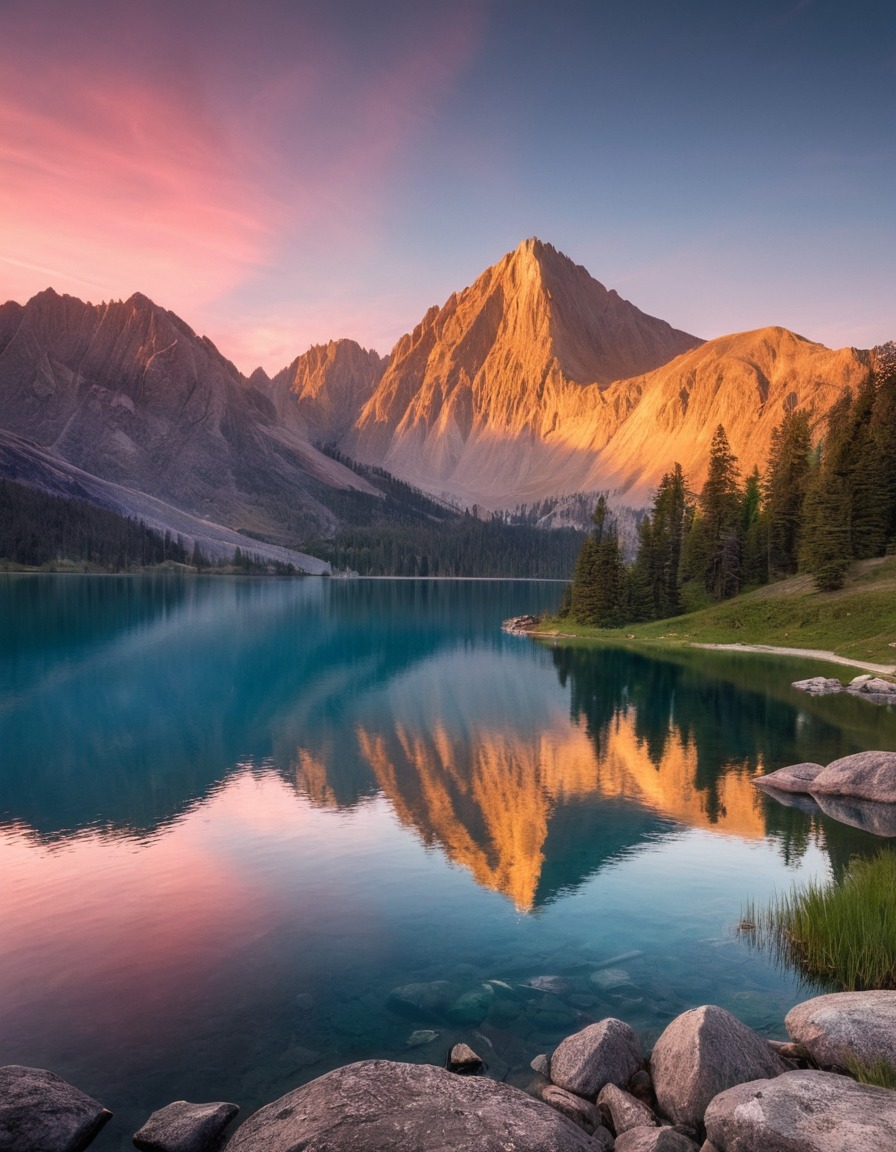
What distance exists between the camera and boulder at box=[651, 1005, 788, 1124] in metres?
12.6

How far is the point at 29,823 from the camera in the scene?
95.2ft

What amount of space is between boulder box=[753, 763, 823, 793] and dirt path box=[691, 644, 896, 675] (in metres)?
33.6

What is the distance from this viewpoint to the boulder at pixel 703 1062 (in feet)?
41.2

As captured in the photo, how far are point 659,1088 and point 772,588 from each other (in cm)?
9477

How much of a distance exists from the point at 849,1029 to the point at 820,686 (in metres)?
51.4

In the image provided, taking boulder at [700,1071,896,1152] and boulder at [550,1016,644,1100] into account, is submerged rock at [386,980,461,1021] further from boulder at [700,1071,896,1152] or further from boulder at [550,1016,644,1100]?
boulder at [700,1071,896,1152]

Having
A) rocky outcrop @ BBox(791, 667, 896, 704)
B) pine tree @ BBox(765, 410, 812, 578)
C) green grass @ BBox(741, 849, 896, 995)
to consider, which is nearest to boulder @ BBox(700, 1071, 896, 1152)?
green grass @ BBox(741, 849, 896, 995)

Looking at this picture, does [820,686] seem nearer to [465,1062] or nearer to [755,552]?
[465,1062]

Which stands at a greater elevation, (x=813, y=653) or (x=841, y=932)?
(x=813, y=653)

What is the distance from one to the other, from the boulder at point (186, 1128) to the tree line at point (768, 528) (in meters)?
89.0

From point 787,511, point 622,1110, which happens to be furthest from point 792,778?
point 787,511

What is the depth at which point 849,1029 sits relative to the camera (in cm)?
1355

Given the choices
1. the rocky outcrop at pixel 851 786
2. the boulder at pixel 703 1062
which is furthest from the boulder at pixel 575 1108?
the rocky outcrop at pixel 851 786

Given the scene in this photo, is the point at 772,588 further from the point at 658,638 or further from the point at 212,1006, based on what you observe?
the point at 212,1006
